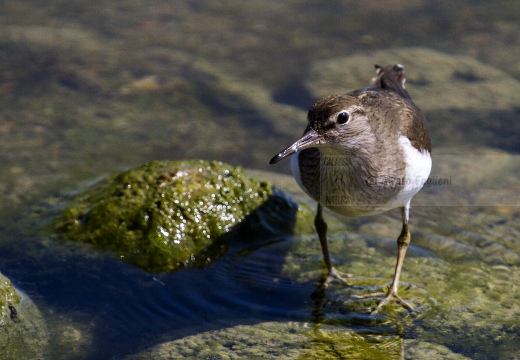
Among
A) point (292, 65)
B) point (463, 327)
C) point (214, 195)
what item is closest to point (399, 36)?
point (292, 65)

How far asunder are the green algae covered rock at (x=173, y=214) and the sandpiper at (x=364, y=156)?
703 millimetres

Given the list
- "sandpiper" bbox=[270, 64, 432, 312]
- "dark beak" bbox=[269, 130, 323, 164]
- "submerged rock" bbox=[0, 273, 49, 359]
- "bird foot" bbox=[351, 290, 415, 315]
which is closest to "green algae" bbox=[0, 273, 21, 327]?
"submerged rock" bbox=[0, 273, 49, 359]

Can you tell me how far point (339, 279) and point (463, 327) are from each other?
1144 millimetres

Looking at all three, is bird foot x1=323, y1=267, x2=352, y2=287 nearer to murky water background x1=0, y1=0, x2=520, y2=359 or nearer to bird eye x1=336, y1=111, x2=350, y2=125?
murky water background x1=0, y1=0, x2=520, y2=359

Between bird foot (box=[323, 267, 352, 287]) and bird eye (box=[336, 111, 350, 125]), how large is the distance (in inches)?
58.2

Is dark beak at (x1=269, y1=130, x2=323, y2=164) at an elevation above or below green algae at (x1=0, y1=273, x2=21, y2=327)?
above

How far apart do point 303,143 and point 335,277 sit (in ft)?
4.83

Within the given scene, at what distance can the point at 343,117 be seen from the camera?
17.8ft

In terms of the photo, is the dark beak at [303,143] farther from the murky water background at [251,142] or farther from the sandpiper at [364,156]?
the murky water background at [251,142]

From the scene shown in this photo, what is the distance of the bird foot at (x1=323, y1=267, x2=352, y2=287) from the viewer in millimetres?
6156

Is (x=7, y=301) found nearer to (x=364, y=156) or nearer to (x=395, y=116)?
(x=364, y=156)

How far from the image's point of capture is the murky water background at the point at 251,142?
18.3 ft

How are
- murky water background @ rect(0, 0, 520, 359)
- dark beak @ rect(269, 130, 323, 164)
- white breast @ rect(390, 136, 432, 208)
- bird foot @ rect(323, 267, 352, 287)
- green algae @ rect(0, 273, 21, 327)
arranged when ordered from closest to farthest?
1. green algae @ rect(0, 273, 21, 327)
2. dark beak @ rect(269, 130, 323, 164)
3. murky water background @ rect(0, 0, 520, 359)
4. white breast @ rect(390, 136, 432, 208)
5. bird foot @ rect(323, 267, 352, 287)

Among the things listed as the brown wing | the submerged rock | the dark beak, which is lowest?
the submerged rock
